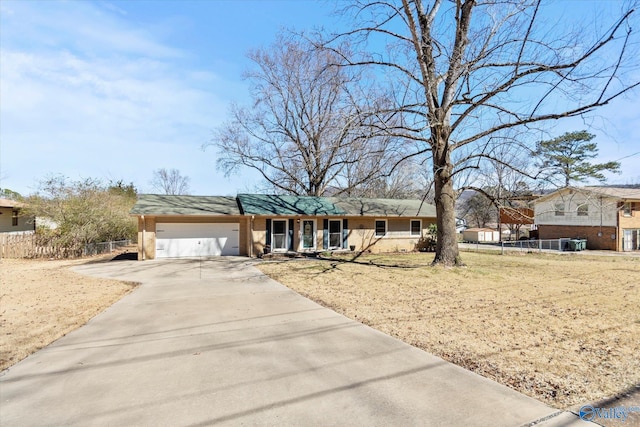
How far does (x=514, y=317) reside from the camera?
631cm

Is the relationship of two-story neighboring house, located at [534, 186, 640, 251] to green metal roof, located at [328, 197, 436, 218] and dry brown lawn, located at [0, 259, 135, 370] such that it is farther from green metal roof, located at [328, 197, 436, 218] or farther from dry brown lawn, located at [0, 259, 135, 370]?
dry brown lawn, located at [0, 259, 135, 370]

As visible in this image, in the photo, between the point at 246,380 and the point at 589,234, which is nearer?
the point at 246,380

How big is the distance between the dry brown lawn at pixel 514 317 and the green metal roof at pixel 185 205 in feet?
Answer: 21.5

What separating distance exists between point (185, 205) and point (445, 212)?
12.9 metres

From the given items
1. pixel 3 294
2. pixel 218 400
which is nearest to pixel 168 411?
pixel 218 400

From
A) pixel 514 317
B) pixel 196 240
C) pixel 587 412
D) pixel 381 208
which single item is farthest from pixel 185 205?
pixel 587 412

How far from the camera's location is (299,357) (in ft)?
14.6

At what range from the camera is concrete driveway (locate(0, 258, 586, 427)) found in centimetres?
306

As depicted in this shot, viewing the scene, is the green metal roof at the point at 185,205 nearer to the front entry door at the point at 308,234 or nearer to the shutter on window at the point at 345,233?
the front entry door at the point at 308,234

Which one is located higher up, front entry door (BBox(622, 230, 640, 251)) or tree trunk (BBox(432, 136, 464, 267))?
Answer: tree trunk (BBox(432, 136, 464, 267))

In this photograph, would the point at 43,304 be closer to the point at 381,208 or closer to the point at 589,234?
the point at 381,208

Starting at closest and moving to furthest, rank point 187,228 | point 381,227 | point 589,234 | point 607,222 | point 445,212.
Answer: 1. point 445,212
2. point 187,228
3. point 381,227
4. point 607,222
5. point 589,234

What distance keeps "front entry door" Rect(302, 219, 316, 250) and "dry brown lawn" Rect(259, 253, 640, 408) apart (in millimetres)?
6288

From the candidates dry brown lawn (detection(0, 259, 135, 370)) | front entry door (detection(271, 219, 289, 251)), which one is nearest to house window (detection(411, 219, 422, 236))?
front entry door (detection(271, 219, 289, 251))
